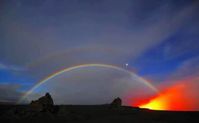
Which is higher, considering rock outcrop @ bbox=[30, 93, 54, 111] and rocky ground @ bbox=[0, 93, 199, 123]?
rock outcrop @ bbox=[30, 93, 54, 111]

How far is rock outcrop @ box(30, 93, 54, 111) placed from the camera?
62722mm

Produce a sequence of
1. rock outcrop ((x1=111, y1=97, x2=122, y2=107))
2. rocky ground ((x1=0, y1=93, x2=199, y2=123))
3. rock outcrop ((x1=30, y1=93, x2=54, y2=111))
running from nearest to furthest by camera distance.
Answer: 1. rocky ground ((x1=0, y1=93, x2=199, y2=123))
2. rock outcrop ((x1=30, y1=93, x2=54, y2=111))
3. rock outcrop ((x1=111, y1=97, x2=122, y2=107))

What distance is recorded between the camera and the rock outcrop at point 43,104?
62.7 metres

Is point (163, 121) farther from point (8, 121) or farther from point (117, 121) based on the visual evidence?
point (8, 121)

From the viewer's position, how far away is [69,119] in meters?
55.6

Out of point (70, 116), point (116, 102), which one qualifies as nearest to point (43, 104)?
point (70, 116)

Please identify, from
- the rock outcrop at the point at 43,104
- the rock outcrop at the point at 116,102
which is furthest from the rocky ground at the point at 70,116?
the rock outcrop at the point at 116,102

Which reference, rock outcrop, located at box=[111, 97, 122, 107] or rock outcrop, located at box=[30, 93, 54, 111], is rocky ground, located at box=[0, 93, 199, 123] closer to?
rock outcrop, located at box=[30, 93, 54, 111]

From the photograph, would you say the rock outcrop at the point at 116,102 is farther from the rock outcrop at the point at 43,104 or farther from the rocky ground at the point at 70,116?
the rock outcrop at the point at 43,104

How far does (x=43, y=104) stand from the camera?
64.2m

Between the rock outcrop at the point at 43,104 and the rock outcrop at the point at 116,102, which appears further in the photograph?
the rock outcrop at the point at 116,102

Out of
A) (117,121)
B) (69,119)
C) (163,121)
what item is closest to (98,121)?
(117,121)

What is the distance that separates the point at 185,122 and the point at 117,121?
12191mm

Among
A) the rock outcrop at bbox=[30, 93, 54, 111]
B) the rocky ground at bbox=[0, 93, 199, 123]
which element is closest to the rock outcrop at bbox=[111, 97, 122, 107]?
the rocky ground at bbox=[0, 93, 199, 123]
